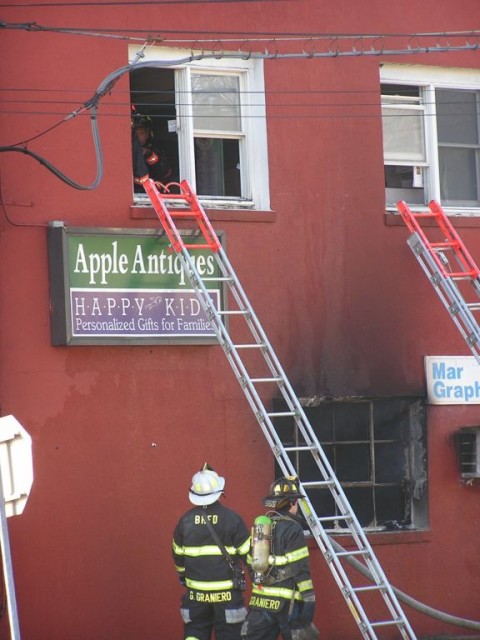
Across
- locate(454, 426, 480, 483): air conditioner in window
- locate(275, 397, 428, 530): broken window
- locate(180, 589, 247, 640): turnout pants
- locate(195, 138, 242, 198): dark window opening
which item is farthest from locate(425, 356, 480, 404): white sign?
locate(180, 589, 247, 640): turnout pants

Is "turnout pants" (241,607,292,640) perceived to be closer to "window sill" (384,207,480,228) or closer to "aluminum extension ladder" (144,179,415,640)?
"aluminum extension ladder" (144,179,415,640)

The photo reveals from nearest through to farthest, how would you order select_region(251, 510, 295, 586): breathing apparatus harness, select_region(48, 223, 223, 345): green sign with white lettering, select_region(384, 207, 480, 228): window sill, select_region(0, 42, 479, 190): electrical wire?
select_region(251, 510, 295, 586): breathing apparatus harness → select_region(0, 42, 479, 190): electrical wire → select_region(48, 223, 223, 345): green sign with white lettering → select_region(384, 207, 480, 228): window sill

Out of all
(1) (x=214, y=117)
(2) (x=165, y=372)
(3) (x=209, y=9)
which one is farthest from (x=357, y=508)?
(3) (x=209, y=9)

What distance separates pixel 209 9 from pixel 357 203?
7.87ft

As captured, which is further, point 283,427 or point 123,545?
point 283,427

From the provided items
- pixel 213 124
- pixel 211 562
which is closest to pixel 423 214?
pixel 213 124

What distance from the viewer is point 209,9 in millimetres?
13562

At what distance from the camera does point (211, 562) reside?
11.3 metres

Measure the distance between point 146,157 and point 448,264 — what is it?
3.19 m

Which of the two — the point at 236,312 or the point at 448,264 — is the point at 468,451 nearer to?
the point at 448,264

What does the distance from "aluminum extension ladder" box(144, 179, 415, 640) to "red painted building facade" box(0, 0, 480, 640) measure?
27 centimetres

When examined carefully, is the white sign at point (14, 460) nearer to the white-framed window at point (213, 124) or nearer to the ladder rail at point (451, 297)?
the white-framed window at point (213, 124)

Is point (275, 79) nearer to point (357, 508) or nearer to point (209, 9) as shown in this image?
point (209, 9)

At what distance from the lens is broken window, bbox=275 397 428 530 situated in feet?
45.4
